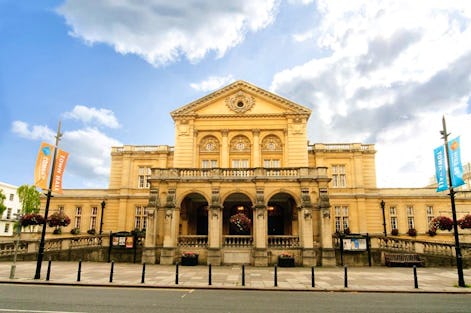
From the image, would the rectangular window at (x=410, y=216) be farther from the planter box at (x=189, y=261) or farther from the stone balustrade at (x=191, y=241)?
the planter box at (x=189, y=261)

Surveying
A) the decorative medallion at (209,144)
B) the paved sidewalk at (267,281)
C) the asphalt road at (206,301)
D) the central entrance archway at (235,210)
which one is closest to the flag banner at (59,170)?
the paved sidewalk at (267,281)

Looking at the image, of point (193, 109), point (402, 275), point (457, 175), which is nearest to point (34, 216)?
point (193, 109)

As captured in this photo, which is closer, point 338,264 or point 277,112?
point 338,264

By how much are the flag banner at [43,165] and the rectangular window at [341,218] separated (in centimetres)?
3099

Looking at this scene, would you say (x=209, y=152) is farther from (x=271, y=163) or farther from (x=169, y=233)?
(x=169, y=233)

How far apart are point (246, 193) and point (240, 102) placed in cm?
1358

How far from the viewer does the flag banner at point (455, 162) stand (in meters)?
15.2

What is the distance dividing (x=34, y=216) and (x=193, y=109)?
18.4 metres

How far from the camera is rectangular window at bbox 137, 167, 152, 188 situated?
39566mm

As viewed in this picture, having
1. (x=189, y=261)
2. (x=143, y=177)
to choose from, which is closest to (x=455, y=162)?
(x=189, y=261)

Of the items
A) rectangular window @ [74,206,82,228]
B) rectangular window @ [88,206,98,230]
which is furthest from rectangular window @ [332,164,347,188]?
rectangular window @ [74,206,82,228]

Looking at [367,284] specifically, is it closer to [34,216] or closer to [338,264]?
[338,264]

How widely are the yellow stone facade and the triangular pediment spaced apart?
113 mm

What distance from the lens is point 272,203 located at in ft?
102
